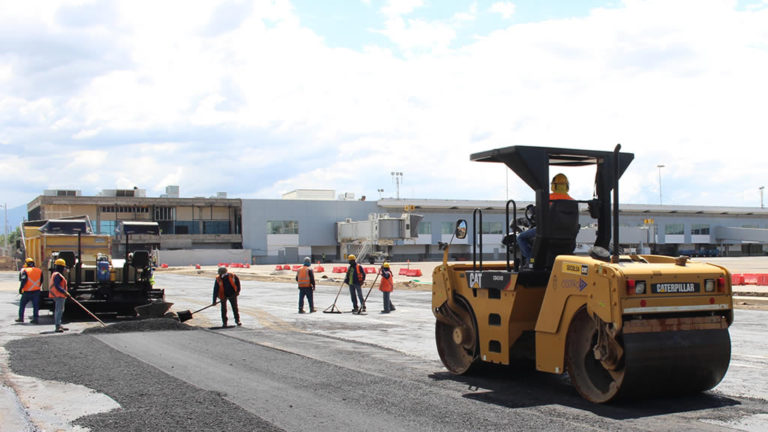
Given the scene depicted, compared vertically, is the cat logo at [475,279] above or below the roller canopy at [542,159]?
below

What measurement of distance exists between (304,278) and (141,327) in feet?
19.9

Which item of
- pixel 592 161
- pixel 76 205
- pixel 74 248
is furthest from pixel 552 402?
pixel 76 205

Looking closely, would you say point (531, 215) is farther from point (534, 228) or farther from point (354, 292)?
point (354, 292)

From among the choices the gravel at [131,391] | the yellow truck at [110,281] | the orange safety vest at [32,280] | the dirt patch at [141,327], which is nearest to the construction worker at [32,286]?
the orange safety vest at [32,280]

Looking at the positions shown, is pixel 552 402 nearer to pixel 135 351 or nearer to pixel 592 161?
pixel 592 161

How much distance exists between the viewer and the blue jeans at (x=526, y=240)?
8.67 meters

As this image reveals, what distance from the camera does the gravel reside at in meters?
7.23

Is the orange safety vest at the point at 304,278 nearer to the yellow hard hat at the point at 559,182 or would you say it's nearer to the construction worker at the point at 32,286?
the construction worker at the point at 32,286

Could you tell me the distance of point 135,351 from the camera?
1285 cm

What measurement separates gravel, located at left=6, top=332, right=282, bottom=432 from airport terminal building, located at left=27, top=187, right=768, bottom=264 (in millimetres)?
65664

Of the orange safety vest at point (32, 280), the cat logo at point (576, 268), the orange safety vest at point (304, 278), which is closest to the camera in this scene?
the cat logo at point (576, 268)

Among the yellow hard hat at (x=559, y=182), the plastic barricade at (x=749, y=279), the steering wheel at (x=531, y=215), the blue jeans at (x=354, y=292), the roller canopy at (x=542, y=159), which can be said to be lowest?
the plastic barricade at (x=749, y=279)

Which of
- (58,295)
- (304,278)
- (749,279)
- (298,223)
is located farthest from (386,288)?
(298,223)

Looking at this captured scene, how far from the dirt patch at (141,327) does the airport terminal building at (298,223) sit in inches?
2406
